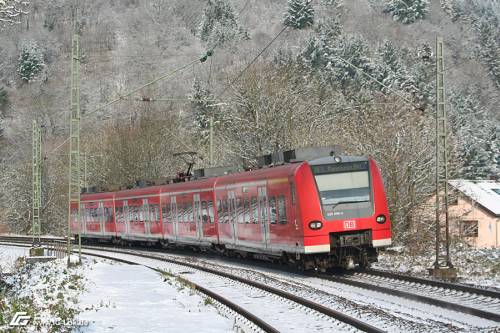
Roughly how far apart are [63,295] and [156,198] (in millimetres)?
16809

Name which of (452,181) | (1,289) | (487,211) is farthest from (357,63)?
(1,289)

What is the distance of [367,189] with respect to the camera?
64.6 ft

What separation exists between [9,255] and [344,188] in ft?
84.7

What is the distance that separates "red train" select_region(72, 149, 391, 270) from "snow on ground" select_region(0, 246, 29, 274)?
10.7 metres

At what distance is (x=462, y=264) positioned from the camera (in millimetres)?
21328

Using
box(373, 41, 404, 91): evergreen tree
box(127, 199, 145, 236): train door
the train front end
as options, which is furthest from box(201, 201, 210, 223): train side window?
box(373, 41, 404, 91): evergreen tree

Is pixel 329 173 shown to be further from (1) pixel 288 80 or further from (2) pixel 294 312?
(1) pixel 288 80

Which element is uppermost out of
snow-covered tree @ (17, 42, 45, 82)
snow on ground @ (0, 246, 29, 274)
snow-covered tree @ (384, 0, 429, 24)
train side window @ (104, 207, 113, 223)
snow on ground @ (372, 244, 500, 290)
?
snow-covered tree @ (384, 0, 429, 24)

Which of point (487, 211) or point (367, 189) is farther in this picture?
point (487, 211)

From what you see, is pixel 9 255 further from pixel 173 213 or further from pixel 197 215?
pixel 197 215

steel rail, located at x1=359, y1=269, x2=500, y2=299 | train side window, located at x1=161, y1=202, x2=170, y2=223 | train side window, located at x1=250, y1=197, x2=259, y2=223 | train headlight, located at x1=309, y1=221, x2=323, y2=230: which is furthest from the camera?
train side window, located at x1=161, y1=202, x2=170, y2=223

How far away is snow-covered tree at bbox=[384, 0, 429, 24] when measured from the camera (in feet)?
623

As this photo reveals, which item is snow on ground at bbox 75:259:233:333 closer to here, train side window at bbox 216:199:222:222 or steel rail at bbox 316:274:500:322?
steel rail at bbox 316:274:500:322

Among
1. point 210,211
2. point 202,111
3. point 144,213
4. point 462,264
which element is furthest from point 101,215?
point 202,111
